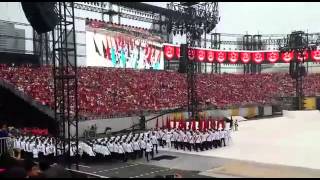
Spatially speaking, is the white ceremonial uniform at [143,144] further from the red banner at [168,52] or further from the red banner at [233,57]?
the red banner at [233,57]

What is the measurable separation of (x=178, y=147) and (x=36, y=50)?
22522mm

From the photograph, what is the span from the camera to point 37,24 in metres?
15.2

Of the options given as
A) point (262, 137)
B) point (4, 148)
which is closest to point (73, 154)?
point (4, 148)

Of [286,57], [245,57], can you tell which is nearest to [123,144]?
[245,57]

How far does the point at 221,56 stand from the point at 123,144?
41064 mm

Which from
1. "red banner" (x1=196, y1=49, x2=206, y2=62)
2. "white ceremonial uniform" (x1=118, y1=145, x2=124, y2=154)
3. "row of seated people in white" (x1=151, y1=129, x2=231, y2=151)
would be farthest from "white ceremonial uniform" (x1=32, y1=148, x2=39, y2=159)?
"red banner" (x1=196, y1=49, x2=206, y2=62)

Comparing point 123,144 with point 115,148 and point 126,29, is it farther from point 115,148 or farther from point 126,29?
point 126,29

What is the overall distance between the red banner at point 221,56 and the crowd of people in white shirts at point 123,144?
35.5m

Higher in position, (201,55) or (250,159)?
(201,55)

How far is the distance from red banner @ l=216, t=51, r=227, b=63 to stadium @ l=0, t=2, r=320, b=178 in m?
0.15

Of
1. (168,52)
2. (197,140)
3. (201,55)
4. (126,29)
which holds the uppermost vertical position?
(126,29)

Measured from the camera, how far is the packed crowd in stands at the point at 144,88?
29.9 m

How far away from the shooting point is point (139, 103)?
3459 cm

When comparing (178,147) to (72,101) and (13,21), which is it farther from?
(13,21)
